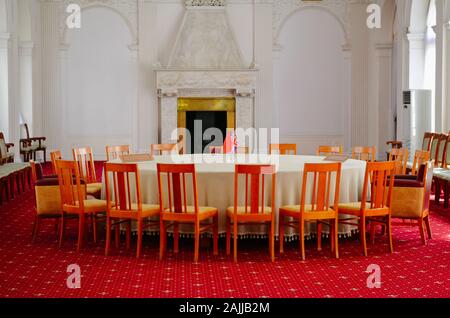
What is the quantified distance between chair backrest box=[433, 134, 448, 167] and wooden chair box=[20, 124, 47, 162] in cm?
811

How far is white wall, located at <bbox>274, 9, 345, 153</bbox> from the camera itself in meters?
16.2

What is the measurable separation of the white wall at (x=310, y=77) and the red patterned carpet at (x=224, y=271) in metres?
9.31

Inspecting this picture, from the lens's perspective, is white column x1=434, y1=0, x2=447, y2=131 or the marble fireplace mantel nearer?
white column x1=434, y1=0, x2=447, y2=131

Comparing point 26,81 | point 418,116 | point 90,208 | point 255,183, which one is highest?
point 26,81

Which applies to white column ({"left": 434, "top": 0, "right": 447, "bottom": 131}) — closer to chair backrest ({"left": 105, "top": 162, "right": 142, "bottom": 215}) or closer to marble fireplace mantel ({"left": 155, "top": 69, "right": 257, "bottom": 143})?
marble fireplace mantel ({"left": 155, "top": 69, "right": 257, "bottom": 143})

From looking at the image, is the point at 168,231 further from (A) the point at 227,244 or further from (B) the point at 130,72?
(B) the point at 130,72

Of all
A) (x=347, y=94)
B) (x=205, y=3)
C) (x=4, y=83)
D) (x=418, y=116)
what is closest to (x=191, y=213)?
(x=418, y=116)

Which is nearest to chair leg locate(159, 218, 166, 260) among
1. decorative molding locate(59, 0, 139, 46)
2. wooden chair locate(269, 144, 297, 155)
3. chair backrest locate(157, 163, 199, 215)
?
chair backrest locate(157, 163, 199, 215)

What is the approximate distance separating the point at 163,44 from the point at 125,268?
1101 centimetres

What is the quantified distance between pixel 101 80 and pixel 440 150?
8569 mm

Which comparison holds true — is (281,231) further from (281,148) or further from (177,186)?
(281,148)

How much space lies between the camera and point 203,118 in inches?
632

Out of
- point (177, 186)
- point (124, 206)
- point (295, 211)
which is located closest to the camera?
point (177, 186)

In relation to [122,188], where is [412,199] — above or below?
below
